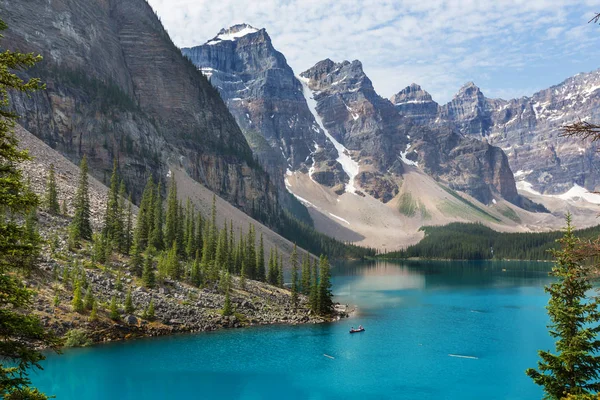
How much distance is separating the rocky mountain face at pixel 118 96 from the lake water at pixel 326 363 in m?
87.9

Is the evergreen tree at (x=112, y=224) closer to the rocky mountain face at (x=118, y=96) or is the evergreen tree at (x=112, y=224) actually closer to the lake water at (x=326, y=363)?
the lake water at (x=326, y=363)

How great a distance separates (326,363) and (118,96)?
414 ft

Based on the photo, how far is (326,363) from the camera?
178 ft

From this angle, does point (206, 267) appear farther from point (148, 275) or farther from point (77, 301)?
point (77, 301)

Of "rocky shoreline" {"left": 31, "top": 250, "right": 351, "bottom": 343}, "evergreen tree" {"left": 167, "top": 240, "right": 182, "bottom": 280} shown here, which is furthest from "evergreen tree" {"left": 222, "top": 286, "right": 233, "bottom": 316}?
"evergreen tree" {"left": 167, "top": 240, "right": 182, "bottom": 280}

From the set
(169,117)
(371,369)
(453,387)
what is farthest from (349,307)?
(169,117)

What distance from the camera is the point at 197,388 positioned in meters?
45.2

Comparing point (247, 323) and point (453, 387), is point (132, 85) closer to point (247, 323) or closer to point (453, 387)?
point (247, 323)

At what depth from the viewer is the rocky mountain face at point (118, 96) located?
424 ft

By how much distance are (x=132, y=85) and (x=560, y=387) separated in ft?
592

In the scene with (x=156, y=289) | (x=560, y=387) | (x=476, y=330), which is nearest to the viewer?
(x=560, y=387)

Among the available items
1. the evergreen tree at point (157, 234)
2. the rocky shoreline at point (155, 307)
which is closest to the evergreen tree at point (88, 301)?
the rocky shoreline at point (155, 307)

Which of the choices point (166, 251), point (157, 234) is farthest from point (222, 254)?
point (166, 251)

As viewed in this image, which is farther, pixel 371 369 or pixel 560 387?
pixel 371 369
